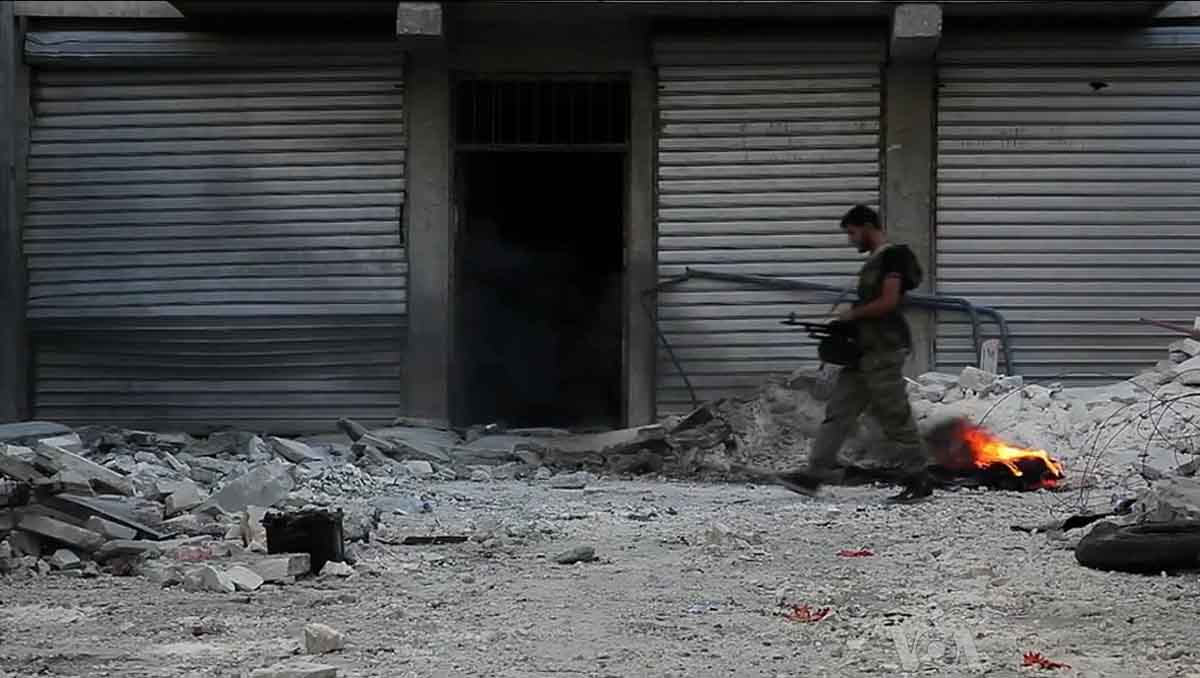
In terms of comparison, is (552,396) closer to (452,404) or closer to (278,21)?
(452,404)

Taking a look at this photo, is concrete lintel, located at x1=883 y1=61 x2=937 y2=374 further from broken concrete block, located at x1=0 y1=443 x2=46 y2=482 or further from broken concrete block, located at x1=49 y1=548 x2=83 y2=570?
broken concrete block, located at x1=49 y1=548 x2=83 y2=570

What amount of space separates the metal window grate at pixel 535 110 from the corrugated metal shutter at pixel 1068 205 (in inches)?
112

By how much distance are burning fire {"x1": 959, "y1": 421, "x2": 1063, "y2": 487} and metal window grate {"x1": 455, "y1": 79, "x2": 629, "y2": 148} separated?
4.37m

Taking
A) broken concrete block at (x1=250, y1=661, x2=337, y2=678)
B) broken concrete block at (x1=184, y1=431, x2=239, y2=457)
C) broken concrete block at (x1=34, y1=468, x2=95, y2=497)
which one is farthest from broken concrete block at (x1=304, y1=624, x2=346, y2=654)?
broken concrete block at (x1=184, y1=431, x2=239, y2=457)

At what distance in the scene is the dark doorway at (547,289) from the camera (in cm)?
1398

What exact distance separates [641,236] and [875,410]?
14.9ft

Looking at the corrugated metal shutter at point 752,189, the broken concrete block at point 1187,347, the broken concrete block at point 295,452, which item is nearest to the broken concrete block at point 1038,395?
the broken concrete block at point 1187,347

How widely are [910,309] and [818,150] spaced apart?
5.14 ft

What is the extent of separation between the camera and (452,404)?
12805 mm

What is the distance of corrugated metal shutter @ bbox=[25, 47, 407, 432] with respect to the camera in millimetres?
12672

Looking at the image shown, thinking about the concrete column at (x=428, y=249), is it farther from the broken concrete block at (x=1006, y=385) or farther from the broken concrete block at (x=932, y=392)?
the broken concrete block at (x=1006, y=385)

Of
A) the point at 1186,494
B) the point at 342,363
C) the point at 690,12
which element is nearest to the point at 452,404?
the point at 342,363

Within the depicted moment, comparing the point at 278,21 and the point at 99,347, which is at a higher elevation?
the point at 278,21

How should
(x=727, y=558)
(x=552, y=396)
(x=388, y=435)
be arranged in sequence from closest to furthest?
(x=727, y=558), (x=388, y=435), (x=552, y=396)
